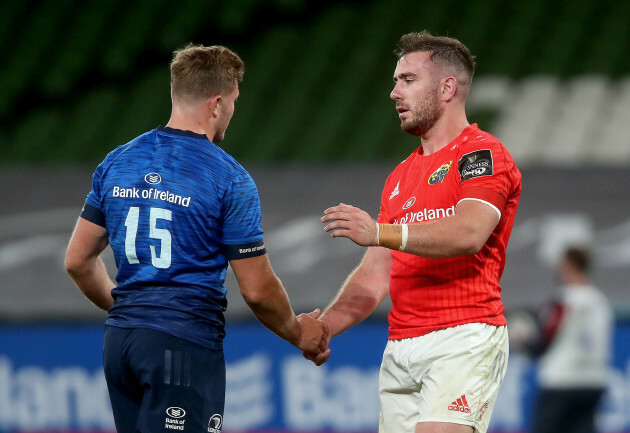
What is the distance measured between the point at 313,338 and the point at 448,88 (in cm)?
128

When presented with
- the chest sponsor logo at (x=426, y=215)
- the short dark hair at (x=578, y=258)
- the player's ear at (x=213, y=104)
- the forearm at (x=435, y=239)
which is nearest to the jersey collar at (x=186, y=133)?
the player's ear at (x=213, y=104)

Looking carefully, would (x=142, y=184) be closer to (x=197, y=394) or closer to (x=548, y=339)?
(x=197, y=394)

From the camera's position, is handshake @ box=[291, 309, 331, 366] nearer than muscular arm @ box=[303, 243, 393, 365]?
Yes

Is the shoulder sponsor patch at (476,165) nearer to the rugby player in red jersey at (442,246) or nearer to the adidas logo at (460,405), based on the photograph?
the rugby player in red jersey at (442,246)

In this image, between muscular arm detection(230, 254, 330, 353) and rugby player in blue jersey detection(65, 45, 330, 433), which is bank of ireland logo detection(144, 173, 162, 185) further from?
muscular arm detection(230, 254, 330, 353)

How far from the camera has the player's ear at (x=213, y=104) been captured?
402 cm

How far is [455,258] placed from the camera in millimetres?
4199

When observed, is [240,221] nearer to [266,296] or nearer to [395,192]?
[266,296]

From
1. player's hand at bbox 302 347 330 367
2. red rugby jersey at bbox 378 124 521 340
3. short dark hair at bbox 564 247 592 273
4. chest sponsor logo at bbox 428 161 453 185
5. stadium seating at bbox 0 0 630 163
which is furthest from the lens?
stadium seating at bbox 0 0 630 163

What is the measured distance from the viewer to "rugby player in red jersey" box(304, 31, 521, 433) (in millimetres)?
3951

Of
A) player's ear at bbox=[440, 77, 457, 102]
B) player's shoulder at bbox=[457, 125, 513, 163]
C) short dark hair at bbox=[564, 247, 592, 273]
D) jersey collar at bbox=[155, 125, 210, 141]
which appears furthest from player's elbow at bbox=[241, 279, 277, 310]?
short dark hair at bbox=[564, 247, 592, 273]

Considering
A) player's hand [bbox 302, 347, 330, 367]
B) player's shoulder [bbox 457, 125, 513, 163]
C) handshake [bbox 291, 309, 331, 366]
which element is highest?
player's shoulder [bbox 457, 125, 513, 163]

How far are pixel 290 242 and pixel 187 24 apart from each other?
17.1 ft

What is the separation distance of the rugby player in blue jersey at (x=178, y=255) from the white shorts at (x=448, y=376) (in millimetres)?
709
